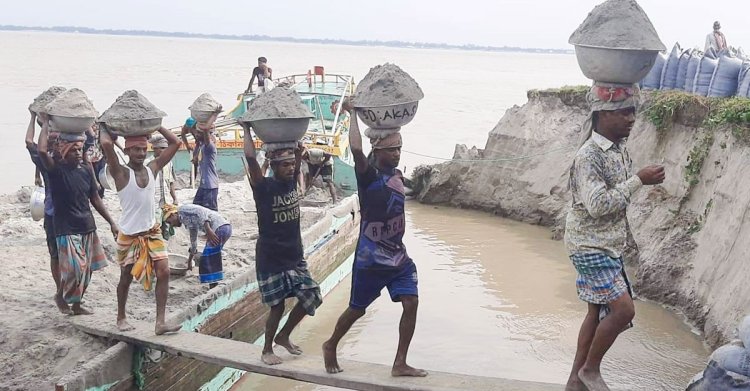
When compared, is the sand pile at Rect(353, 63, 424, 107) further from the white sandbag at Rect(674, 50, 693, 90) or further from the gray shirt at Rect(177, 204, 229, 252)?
the white sandbag at Rect(674, 50, 693, 90)

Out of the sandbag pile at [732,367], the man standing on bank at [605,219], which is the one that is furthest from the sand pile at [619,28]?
the sandbag pile at [732,367]

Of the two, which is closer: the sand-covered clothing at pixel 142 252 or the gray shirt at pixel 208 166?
the sand-covered clothing at pixel 142 252

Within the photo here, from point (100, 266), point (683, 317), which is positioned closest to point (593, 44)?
point (100, 266)

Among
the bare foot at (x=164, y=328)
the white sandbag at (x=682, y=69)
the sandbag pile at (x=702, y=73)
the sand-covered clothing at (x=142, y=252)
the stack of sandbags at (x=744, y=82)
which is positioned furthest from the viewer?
the white sandbag at (x=682, y=69)

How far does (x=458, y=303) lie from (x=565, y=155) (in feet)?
17.3

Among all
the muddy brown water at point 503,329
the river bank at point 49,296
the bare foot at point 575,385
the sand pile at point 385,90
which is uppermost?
the sand pile at point 385,90

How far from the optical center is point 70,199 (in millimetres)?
5375

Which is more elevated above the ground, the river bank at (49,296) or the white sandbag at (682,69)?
the white sandbag at (682,69)

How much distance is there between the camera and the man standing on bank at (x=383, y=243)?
14.4 feet

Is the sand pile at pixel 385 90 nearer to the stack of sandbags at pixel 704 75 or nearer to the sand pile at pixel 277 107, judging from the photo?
the sand pile at pixel 277 107

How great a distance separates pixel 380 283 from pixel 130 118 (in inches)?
76.8

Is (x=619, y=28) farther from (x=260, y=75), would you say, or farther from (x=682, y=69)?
(x=260, y=75)

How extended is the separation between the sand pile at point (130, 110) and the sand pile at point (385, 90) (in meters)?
1.43

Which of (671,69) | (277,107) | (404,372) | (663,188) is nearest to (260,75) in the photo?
(671,69)
